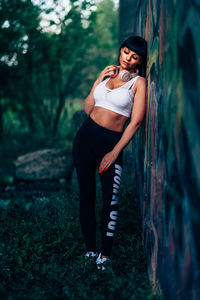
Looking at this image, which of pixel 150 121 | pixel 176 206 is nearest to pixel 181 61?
pixel 176 206

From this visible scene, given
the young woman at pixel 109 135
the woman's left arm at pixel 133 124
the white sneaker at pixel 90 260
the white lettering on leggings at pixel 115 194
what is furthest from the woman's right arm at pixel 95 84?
the white sneaker at pixel 90 260

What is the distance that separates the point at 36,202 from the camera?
Result: 477 centimetres

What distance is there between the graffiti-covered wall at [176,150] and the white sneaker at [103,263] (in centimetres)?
42

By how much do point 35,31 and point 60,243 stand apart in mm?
6120

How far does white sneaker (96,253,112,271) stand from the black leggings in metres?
0.06

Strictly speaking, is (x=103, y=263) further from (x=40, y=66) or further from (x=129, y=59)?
(x=40, y=66)

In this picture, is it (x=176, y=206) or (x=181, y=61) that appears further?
(x=176, y=206)

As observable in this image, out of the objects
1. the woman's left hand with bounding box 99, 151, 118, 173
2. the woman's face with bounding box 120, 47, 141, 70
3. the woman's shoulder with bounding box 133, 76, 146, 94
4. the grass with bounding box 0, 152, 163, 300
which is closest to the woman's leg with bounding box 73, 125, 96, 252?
the woman's left hand with bounding box 99, 151, 118, 173

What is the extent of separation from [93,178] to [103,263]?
2.62 feet

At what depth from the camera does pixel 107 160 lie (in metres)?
2.88

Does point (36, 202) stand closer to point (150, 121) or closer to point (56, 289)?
point (56, 289)

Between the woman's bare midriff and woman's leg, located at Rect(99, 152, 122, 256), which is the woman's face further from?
woman's leg, located at Rect(99, 152, 122, 256)

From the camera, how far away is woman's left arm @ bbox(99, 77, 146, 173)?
281 centimetres

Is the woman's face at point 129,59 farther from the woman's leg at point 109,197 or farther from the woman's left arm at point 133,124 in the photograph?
the woman's leg at point 109,197
